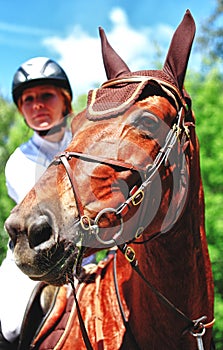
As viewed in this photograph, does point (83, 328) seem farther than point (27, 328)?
No

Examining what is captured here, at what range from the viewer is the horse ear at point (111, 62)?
300 centimetres

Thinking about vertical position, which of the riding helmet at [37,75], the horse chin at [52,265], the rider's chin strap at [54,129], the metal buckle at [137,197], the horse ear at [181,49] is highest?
the riding helmet at [37,75]

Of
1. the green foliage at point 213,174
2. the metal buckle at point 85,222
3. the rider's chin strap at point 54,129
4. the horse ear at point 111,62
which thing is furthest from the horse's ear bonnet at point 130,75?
the green foliage at point 213,174

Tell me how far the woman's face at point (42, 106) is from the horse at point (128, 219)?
1.39 m

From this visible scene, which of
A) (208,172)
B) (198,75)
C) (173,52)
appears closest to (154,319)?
(173,52)

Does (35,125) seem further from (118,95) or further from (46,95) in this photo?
(118,95)

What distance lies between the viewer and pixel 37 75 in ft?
14.5

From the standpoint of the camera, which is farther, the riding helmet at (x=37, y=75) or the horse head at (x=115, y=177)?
the riding helmet at (x=37, y=75)

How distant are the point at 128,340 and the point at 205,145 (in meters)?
9.43

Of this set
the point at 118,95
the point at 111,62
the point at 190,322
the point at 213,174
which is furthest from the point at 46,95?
the point at 213,174

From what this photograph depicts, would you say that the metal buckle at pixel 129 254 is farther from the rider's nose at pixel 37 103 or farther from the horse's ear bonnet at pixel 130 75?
the rider's nose at pixel 37 103

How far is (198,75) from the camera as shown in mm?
18141

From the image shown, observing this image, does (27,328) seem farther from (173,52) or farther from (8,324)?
(173,52)

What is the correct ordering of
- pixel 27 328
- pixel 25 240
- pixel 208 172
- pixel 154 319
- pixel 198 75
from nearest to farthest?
pixel 25 240 → pixel 154 319 → pixel 27 328 → pixel 208 172 → pixel 198 75
